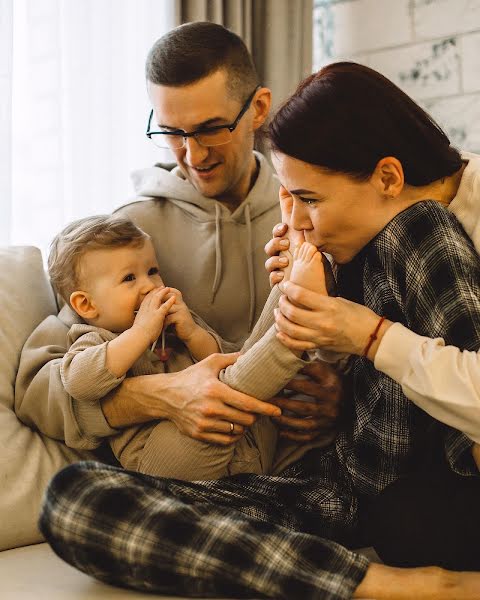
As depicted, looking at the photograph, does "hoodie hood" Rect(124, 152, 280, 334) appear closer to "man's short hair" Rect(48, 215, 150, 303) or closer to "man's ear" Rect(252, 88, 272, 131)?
"man's ear" Rect(252, 88, 272, 131)

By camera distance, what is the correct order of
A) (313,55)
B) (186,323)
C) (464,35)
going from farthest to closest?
(313,55)
(464,35)
(186,323)

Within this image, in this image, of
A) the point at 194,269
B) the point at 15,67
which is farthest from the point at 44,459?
the point at 15,67

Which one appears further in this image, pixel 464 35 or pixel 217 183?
pixel 464 35

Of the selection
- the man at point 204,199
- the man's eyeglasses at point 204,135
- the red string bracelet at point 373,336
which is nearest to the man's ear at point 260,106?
the man at point 204,199

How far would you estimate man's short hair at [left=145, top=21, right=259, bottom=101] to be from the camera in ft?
6.49

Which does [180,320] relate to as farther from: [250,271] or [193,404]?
[250,271]

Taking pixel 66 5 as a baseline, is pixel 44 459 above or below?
below

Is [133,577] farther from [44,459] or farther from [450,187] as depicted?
[450,187]

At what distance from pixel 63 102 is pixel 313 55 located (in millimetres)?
1319

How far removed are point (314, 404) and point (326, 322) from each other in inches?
13.0

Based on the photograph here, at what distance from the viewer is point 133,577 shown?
1.32 metres

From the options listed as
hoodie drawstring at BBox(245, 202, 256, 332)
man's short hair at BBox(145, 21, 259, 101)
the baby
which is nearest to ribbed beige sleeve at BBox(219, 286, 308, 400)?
the baby

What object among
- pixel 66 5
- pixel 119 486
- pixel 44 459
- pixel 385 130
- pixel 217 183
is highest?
pixel 66 5

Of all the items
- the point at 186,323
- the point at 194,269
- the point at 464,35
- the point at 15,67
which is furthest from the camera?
the point at 464,35
